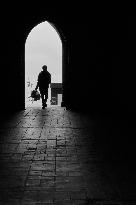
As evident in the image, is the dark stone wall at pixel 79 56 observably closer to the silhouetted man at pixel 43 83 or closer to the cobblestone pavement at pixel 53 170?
the silhouetted man at pixel 43 83

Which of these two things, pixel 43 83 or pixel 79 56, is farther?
pixel 43 83

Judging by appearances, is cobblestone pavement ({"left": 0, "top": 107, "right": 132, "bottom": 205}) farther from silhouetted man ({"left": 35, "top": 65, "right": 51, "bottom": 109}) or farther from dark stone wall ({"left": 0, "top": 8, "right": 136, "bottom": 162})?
silhouetted man ({"left": 35, "top": 65, "right": 51, "bottom": 109})

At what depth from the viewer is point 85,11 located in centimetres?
1227

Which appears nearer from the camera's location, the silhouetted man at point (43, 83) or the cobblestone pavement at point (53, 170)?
the cobblestone pavement at point (53, 170)

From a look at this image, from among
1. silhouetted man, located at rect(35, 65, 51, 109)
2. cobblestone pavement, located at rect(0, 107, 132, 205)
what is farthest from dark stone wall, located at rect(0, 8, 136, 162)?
cobblestone pavement, located at rect(0, 107, 132, 205)

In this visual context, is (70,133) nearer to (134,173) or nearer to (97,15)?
(134,173)

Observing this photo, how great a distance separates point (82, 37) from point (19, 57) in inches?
92.6

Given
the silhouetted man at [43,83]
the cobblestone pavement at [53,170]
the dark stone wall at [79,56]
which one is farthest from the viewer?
the silhouetted man at [43,83]

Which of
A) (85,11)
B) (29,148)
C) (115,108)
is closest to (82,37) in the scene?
(85,11)

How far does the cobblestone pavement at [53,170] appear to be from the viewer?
3291 millimetres

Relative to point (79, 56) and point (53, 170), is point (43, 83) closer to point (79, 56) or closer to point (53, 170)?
point (79, 56)

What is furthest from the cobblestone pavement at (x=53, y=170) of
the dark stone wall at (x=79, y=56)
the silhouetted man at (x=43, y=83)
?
the silhouetted man at (x=43, y=83)

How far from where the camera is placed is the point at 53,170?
4234 mm

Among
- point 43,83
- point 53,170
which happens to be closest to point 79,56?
point 43,83
